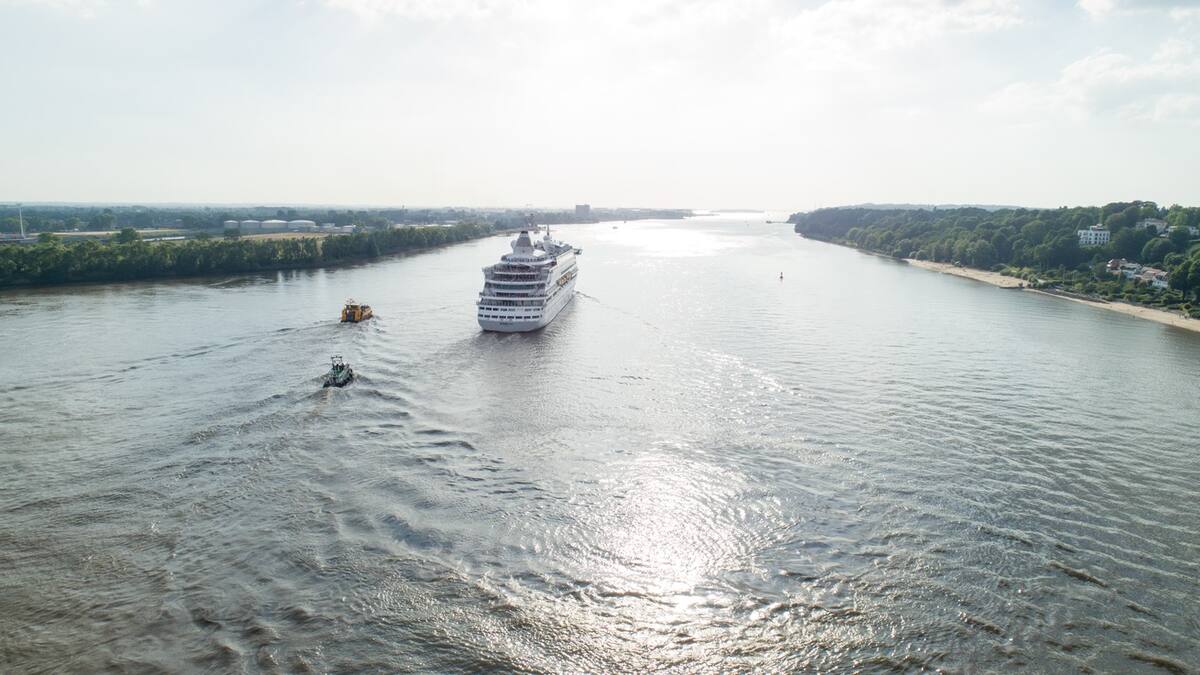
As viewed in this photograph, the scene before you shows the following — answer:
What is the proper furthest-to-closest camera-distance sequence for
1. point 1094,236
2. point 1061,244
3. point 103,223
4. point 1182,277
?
point 103,223 < point 1094,236 < point 1061,244 < point 1182,277

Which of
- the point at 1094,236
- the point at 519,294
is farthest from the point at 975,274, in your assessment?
the point at 519,294

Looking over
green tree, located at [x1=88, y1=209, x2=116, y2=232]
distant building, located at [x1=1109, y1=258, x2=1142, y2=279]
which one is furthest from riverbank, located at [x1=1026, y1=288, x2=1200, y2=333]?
green tree, located at [x1=88, y1=209, x2=116, y2=232]

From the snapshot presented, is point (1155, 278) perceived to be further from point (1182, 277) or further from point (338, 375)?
point (338, 375)

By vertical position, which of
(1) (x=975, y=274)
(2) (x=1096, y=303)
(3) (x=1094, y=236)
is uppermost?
(3) (x=1094, y=236)

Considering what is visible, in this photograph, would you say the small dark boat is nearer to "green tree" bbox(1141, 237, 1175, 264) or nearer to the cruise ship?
the cruise ship

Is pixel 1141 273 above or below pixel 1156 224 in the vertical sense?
below

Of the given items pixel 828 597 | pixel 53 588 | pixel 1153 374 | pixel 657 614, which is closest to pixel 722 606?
pixel 657 614

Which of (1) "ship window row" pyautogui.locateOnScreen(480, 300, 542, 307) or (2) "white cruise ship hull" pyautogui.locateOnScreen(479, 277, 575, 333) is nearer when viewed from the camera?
(2) "white cruise ship hull" pyautogui.locateOnScreen(479, 277, 575, 333)
